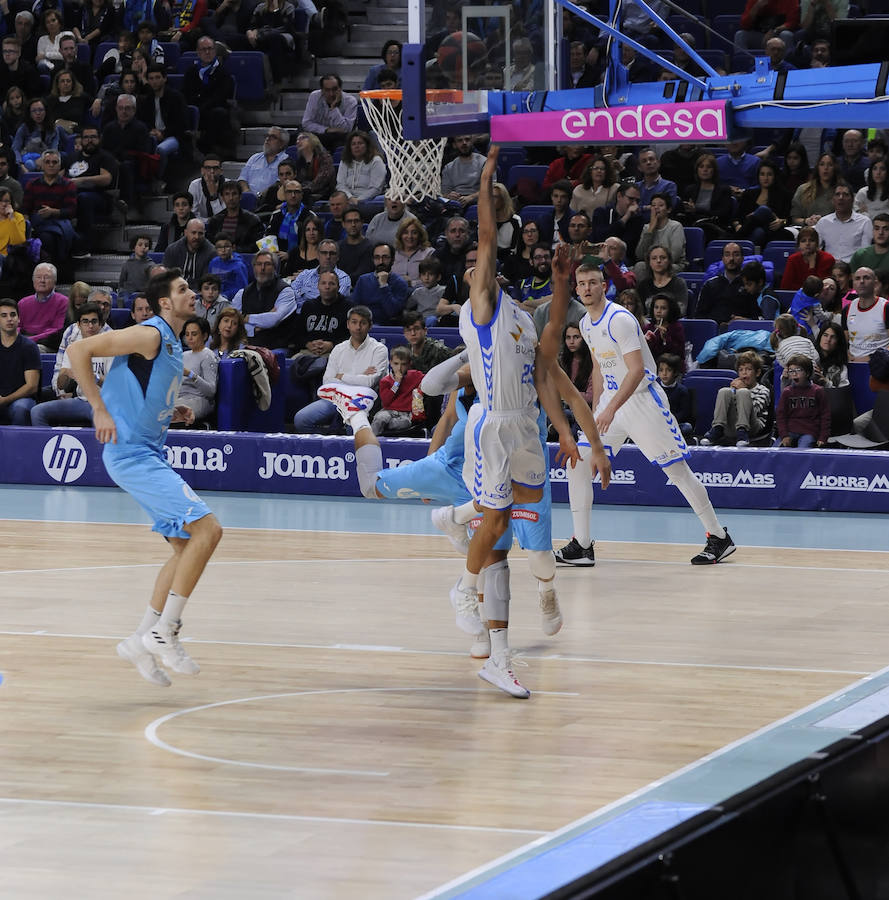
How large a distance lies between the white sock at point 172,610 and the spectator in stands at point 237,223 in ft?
36.5

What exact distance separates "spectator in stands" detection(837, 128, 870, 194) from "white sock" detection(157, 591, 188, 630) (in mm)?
11128

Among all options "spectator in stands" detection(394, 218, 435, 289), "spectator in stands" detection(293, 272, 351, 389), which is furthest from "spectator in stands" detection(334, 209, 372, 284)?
"spectator in stands" detection(293, 272, 351, 389)

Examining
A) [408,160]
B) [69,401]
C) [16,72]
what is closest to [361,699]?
[408,160]

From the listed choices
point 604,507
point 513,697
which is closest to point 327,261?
point 604,507

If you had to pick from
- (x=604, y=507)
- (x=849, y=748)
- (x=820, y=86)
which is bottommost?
(x=604, y=507)

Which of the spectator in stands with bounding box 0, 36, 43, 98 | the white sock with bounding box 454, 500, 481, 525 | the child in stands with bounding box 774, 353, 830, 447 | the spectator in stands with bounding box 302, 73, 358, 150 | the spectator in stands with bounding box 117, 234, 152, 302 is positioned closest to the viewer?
the white sock with bounding box 454, 500, 481, 525

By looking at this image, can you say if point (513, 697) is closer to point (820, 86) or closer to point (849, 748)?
point (849, 748)

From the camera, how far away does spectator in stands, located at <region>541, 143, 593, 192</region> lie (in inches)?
695

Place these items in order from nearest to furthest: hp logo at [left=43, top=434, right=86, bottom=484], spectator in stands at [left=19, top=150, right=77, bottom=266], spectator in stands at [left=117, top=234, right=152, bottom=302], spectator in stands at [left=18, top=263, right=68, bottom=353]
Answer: hp logo at [left=43, top=434, right=86, bottom=484] → spectator in stands at [left=18, top=263, right=68, bottom=353] → spectator in stands at [left=117, top=234, right=152, bottom=302] → spectator in stands at [left=19, top=150, right=77, bottom=266]

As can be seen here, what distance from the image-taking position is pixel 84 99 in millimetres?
20797

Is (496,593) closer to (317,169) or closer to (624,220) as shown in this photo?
(624,220)

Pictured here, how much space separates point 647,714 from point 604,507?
7145mm

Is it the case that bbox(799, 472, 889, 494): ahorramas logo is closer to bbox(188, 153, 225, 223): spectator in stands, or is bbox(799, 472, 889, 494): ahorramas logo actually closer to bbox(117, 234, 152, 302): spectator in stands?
bbox(117, 234, 152, 302): spectator in stands

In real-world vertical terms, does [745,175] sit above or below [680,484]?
above
